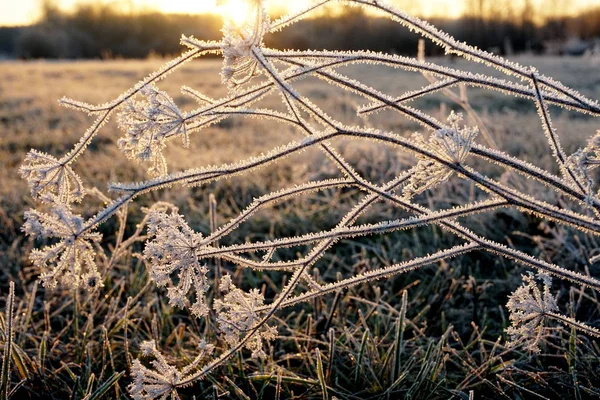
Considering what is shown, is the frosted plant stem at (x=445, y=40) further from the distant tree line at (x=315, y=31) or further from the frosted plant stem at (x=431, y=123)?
the distant tree line at (x=315, y=31)

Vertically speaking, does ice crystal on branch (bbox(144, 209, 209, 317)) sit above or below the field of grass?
above

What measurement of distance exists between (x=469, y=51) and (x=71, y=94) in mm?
8131

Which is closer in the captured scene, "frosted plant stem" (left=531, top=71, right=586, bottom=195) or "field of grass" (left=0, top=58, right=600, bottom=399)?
"frosted plant stem" (left=531, top=71, right=586, bottom=195)

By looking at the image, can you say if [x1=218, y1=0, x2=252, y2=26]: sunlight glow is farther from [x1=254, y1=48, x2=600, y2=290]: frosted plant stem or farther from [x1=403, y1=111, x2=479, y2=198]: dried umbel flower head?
[x1=403, y1=111, x2=479, y2=198]: dried umbel flower head

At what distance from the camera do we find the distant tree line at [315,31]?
27.2 meters

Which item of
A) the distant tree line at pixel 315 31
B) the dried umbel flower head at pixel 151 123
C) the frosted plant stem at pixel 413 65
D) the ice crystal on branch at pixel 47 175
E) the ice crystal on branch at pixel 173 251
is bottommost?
the ice crystal on branch at pixel 173 251

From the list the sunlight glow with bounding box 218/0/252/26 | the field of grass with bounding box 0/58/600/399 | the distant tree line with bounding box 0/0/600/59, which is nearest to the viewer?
the sunlight glow with bounding box 218/0/252/26

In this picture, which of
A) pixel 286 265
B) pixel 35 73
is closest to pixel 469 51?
pixel 286 265

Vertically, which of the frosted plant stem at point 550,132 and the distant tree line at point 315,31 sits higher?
the distant tree line at point 315,31

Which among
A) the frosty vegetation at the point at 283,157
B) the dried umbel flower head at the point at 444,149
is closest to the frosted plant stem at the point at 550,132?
the frosty vegetation at the point at 283,157

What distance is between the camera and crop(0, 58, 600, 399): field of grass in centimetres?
158

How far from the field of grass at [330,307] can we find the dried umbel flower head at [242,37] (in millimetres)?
829

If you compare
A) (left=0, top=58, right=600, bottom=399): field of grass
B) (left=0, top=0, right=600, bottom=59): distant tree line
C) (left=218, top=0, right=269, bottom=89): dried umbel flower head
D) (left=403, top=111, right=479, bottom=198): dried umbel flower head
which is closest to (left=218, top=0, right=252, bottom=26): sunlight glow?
(left=218, top=0, right=269, bottom=89): dried umbel flower head

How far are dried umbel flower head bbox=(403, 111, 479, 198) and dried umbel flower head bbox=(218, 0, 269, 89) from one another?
36 centimetres
